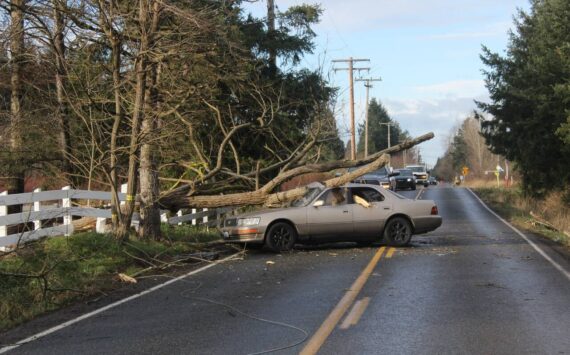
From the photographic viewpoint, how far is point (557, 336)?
649 centimetres

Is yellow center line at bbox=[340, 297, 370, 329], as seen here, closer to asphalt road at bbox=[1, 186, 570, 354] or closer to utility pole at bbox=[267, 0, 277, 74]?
asphalt road at bbox=[1, 186, 570, 354]

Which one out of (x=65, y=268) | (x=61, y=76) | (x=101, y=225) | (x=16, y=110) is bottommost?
(x=65, y=268)

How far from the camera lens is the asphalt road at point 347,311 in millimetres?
6305

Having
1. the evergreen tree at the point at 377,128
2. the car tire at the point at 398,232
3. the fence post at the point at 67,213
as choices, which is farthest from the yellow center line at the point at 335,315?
the evergreen tree at the point at 377,128

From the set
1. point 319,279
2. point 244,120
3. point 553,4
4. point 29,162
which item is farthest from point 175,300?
point 553,4

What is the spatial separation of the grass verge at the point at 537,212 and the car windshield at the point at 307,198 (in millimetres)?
6252

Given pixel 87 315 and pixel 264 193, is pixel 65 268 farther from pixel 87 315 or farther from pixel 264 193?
pixel 264 193

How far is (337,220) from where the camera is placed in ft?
47.7

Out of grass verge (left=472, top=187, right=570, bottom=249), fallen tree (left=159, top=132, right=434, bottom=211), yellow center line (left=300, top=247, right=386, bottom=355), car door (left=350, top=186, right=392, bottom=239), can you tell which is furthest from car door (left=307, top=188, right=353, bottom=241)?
grass verge (left=472, top=187, right=570, bottom=249)

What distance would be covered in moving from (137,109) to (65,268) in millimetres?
4244

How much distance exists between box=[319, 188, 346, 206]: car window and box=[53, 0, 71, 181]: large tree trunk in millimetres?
6026

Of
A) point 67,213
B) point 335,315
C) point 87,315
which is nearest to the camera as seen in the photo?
point 335,315

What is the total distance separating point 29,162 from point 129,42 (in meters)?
4.92

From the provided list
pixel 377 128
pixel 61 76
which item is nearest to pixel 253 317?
pixel 61 76
